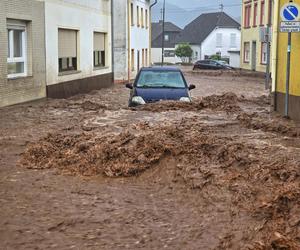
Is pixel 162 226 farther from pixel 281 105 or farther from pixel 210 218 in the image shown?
pixel 281 105

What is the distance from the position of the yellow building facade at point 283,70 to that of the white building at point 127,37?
A: 898 inches

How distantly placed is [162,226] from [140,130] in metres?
5.73

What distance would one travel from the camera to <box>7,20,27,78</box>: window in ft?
59.5

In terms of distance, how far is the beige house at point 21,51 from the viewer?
17.4 metres

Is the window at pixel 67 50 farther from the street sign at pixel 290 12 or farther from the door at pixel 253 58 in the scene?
the door at pixel 253 58

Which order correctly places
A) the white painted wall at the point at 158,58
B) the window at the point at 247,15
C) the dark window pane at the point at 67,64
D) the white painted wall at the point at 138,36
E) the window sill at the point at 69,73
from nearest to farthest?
the window sill at the point at 69,73 < the dark window pane at the point at 67,64 < the white painted wall at the point at 138,36 < the window at the point at 247,15 < the white painted wall at the point at 158,58

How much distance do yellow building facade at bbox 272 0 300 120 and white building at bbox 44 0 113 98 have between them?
849 cm

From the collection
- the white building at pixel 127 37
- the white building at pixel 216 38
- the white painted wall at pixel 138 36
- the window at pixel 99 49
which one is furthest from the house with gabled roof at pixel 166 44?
the window at pixel 99 49

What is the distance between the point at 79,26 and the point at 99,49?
495 centimetres

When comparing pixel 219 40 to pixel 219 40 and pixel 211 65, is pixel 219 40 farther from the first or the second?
pixel 211 65

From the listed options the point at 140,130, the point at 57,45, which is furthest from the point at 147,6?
the point at 140,130

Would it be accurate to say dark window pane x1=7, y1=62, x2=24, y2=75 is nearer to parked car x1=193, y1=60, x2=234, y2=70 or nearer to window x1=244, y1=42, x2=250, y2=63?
window x1=244, y1=42, x2=250, y2=63

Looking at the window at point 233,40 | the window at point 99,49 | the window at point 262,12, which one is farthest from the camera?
the window at point 233,40

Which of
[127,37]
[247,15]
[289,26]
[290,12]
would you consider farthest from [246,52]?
[289,26]
